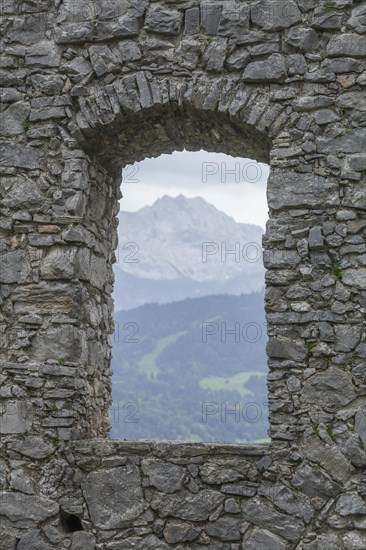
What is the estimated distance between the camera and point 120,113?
17.7 ft

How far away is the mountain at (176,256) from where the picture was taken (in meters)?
125

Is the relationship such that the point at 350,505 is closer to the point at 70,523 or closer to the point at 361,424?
the point at 361,424

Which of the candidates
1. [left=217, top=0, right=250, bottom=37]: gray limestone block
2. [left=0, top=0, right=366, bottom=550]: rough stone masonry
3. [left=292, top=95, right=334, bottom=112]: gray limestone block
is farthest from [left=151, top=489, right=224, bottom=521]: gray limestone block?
[left=217, top=0, right=250, bottom=37]: gray limestone block

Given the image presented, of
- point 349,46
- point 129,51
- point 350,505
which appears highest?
point 129,51

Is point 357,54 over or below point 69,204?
over

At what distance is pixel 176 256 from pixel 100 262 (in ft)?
419

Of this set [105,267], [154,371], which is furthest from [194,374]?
[105,267]

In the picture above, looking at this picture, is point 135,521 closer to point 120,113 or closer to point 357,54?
point 120,113

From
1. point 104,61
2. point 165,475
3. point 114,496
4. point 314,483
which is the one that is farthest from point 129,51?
point 314,483

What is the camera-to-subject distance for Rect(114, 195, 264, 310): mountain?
125 meters

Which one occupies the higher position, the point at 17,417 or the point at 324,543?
the point at 17,417

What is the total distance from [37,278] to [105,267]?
69cm

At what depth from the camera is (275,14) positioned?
525cm

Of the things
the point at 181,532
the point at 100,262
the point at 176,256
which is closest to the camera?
the point at 181,532
